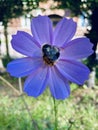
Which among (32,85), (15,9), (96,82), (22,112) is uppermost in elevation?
(32,85)

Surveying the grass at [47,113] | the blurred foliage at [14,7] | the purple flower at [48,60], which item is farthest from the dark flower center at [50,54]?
the blurred foliage at [14,7]

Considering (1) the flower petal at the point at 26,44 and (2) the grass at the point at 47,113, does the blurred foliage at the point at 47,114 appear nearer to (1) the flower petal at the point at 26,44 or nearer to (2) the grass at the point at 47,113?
(2) the grass at the point at 47,113

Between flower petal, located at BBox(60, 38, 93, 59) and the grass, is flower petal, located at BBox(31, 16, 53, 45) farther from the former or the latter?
the grass

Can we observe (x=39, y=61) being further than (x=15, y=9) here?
No

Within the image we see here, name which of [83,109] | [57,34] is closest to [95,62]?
[83,109]

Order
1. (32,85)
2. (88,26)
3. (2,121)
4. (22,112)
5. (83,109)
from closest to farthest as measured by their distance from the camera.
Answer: (32,85), (2,121), (22,112), (83,109), (88,26)

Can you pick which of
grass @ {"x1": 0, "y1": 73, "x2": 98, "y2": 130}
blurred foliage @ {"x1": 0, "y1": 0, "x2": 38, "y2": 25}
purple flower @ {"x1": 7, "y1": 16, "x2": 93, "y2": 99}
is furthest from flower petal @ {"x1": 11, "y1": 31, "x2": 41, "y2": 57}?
blurred foliage @ {"x1": 0, "y1": 0, "x2": 38, "y2": 25}

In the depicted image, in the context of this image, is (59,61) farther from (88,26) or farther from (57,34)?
(88,26)
